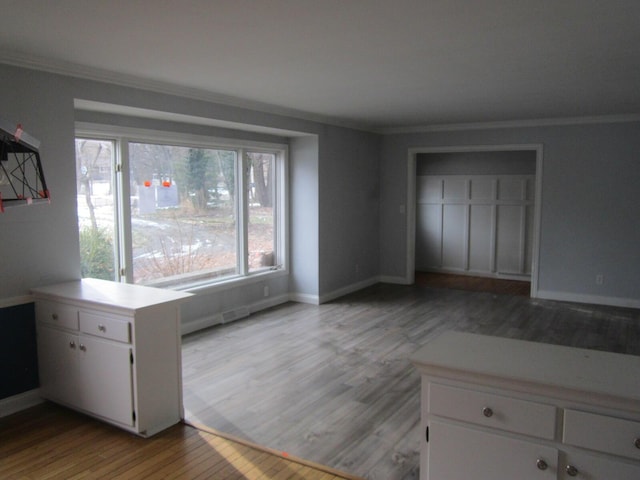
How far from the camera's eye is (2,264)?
135 inches

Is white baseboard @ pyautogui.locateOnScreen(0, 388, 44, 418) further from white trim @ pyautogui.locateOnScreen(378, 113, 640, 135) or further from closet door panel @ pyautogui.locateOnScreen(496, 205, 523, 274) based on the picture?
Result: closet door panel @ pyautogui.locateOnScreen(496, 205, 523, 274)

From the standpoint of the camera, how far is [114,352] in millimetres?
3152

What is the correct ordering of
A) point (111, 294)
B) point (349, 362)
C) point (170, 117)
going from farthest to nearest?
point (170, 117) → point (349, 362) → point (111, 294)

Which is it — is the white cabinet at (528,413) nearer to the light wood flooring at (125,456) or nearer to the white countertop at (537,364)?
the white countertop at (537,364)

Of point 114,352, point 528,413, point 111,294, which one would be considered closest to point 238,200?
point 111,294

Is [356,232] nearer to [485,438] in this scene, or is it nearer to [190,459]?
[190,459]

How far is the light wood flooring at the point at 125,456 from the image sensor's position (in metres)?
2.74

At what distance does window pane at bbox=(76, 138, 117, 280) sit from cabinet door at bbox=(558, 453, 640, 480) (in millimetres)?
3961

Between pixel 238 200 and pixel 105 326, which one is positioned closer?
pixel 105 326

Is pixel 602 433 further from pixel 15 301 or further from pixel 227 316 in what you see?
pixel 227 316

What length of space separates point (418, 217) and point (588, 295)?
10.5 feet

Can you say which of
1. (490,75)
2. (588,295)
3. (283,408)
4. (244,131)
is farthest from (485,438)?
(588,295)

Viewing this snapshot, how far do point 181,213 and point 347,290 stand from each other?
9.26 ft

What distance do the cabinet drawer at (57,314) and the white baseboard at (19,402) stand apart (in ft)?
1.69
